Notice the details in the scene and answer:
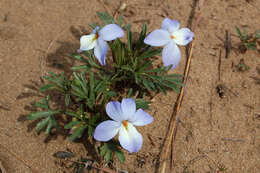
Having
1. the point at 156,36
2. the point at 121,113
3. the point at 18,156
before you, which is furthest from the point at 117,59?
the point at 18,156

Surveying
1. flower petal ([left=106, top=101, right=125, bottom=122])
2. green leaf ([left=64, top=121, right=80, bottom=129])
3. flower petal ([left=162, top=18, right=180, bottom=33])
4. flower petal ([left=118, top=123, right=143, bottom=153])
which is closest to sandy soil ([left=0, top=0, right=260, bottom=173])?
green leaf ([left=64, top=121, right=80, bottom=129])

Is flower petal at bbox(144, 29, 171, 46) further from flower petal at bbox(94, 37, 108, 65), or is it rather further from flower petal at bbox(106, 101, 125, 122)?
flower petal at bbox(106, 101, 125, 122)

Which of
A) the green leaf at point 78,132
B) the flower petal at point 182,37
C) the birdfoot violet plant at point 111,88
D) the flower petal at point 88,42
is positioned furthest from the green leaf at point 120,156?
the flower petal at point 182,37

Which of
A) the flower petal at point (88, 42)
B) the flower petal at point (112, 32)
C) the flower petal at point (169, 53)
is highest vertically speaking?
the flower petal at point (112, 32)

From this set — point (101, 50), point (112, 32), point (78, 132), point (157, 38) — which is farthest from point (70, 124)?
point (157, 38)

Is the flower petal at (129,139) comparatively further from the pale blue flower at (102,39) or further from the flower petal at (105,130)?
the pale blue flower at (102,39)

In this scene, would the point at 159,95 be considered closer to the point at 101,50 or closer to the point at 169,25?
the point at 169,25
